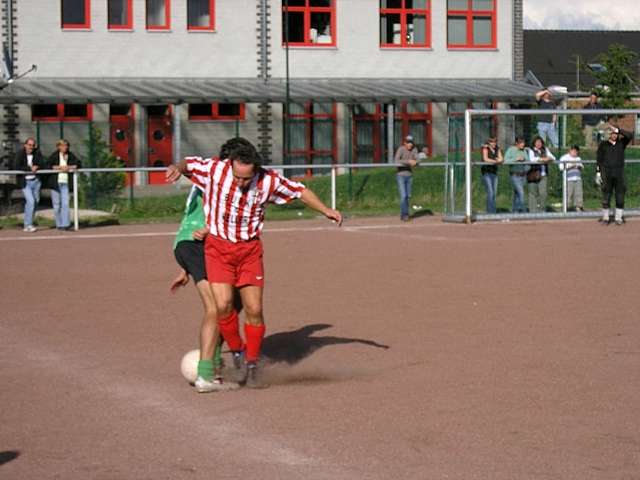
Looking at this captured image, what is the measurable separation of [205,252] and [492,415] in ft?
7.89

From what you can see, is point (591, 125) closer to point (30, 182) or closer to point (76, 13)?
point (30, 182)

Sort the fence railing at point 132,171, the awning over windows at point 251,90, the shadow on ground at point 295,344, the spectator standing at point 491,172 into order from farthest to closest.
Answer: the awning over windows at point 251,90 < the spectator standing at point 491,172 < the fence railing at point 132,171 < the shadow on ground at point 295,344

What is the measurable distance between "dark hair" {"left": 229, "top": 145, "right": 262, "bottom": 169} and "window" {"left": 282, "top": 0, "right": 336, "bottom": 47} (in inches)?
1427

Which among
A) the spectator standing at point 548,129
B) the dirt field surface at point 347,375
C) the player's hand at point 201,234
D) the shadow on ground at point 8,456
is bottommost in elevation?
the shadow on ground at point 8,456

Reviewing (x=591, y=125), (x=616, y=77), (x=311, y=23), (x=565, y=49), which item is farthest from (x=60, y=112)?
(x=565, y=49)

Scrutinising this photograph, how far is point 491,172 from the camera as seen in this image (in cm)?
2836

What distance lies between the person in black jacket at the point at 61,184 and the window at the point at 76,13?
1701 centimetres

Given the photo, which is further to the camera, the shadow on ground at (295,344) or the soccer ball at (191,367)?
the shadow on ground at (295,344)

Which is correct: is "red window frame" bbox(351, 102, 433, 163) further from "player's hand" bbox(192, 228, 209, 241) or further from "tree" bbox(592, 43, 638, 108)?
"player's hand" bbox(192, 228, 209, 241)

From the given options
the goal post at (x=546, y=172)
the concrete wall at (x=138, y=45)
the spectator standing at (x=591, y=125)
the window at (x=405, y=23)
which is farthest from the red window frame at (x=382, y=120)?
the goal post at (x=546, y=172)

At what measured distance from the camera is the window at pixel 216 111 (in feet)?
143

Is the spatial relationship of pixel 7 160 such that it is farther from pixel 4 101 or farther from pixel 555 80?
pixel 555 80

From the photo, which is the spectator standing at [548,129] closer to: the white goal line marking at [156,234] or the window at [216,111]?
the white goal line marking at [156,234]

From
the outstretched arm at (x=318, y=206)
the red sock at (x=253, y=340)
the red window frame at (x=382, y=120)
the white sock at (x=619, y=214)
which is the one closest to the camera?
the red sock at (x=253, y=340)
